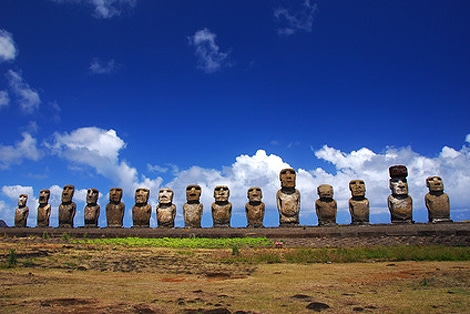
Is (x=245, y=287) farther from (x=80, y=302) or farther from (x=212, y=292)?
(x=80, y=302)

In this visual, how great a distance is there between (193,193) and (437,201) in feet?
46.9

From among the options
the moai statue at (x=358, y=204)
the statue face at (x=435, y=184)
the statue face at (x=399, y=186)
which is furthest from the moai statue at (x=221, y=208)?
the statue face at (x=435, y=184)

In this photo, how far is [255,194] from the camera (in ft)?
84.5

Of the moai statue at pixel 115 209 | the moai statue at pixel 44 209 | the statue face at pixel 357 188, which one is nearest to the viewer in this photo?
the statue face at pixel 357 188

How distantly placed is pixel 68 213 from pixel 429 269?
2492 cm

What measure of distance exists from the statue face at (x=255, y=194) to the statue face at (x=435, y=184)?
9.69 m

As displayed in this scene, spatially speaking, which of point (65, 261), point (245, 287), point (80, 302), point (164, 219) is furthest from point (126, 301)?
point (164, 219)

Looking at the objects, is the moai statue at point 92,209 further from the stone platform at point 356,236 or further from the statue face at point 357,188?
the statue face at point 357,188

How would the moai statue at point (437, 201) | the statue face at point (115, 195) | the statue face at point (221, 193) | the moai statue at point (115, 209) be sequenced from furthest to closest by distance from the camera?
the statue face at point (115, 195), the moai statue at point (115, 209), the statue face at point (221, 193), the moai statue at point (437, 201)

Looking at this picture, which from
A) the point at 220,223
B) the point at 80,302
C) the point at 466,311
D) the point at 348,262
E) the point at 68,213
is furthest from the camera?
the point at 68,213

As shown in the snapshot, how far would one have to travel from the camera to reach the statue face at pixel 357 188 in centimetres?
2494

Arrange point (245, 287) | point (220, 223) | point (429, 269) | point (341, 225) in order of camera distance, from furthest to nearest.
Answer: point (220, 223)
point (341, 225)
point (429, 269)
point (245, 287)

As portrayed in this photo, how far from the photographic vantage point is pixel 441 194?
24.0 meters

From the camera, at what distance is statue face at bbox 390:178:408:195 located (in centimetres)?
2441
